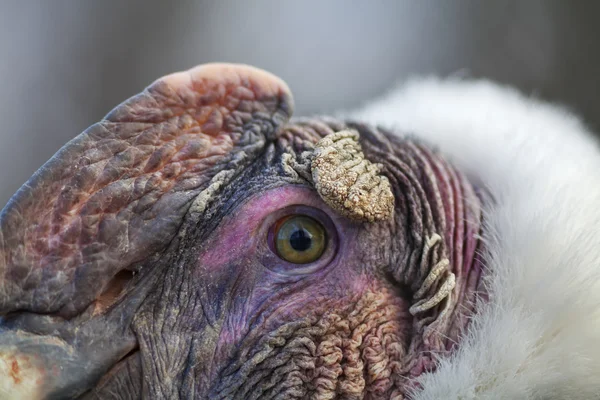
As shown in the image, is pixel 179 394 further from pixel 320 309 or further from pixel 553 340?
pixel 553 340

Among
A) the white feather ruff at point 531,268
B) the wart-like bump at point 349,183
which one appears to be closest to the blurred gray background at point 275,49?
the white feather ruff at point 531,268

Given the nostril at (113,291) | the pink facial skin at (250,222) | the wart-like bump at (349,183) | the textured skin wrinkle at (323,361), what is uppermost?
the wart-like bump at (349,183)

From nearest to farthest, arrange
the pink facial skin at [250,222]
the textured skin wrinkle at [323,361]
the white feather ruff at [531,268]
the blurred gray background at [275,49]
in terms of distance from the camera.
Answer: the white feather ruff at [531,268]
the textured skin wrinkle at [323,361]
the pink facial skin at [250,222]
the blurred gray background at [275,49]

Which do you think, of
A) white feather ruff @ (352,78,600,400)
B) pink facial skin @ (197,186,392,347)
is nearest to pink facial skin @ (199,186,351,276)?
pink facial skin @ (197,186,392,347)

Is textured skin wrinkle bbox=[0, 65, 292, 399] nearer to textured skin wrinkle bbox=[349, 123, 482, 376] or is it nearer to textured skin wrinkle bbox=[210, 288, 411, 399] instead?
textured skin wrinkle bbox=[210, 288, 411, 399]

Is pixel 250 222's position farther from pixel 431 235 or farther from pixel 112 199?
pixel 431 235

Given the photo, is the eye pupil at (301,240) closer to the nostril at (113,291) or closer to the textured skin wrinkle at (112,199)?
the textured skin wrinkle at (112,199)
